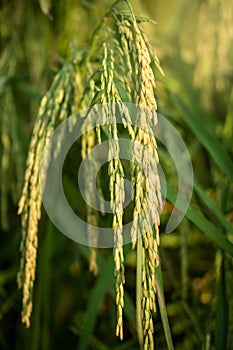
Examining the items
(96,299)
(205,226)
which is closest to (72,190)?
(96,299)

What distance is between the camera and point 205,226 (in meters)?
1.07

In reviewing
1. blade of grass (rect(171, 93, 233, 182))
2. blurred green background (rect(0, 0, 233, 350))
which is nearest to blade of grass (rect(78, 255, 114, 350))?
blurred green background (rect(0, 0, 233, 350))

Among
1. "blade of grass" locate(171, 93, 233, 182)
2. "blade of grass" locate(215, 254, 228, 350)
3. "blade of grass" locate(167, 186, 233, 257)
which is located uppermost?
"blade of grass" locate(171, 93, 233, 182)

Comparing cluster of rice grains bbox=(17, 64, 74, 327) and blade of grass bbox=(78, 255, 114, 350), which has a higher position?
cluster of rice grains bbox=(17, 64, 74, 327)

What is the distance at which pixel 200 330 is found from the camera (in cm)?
130

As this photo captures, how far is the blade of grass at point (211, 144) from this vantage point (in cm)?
116

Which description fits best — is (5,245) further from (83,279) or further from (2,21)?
(2,21)

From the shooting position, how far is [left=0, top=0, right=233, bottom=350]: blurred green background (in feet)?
4.13

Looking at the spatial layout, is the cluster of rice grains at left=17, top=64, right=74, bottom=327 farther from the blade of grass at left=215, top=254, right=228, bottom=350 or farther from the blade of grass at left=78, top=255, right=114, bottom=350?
the blade of grass at left=215, top=254, right=228, bottom=350

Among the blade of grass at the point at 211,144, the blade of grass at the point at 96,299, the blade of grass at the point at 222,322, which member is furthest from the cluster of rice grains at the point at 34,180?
the blade of grass at the point at 222,322

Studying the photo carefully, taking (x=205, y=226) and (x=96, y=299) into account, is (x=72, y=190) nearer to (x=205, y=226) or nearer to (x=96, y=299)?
(x=96, y=299)

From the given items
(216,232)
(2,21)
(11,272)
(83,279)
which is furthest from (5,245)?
(216,232)

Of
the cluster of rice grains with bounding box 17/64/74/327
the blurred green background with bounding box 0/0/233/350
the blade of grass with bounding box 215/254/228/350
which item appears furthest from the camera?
the blurred green background with bounding box 0/0/233/350

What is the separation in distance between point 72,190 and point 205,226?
0.62m
